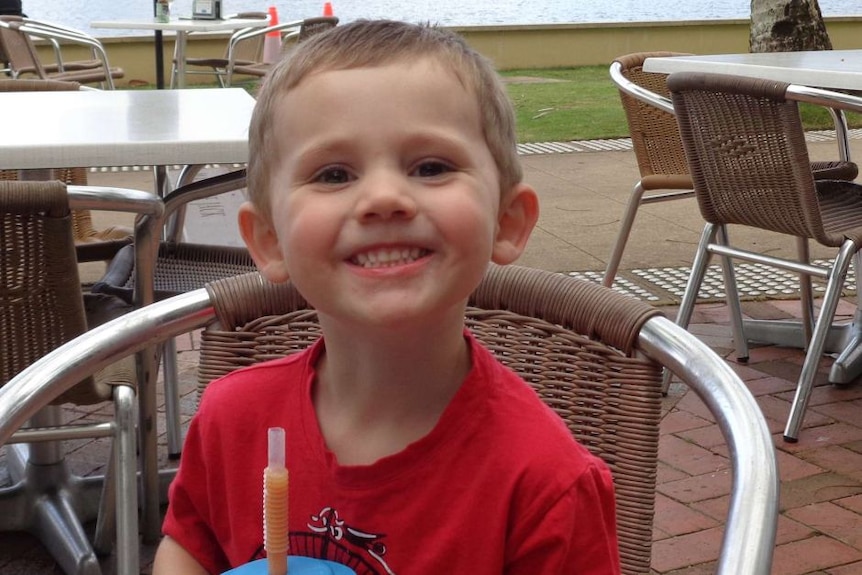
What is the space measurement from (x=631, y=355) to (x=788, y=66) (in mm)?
2499

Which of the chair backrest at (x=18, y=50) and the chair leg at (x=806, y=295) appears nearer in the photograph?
the chair leg at (x=806, y=295)

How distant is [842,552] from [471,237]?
1958 mm

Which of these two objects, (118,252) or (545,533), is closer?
(545,533)

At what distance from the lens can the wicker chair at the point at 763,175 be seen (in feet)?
10.4

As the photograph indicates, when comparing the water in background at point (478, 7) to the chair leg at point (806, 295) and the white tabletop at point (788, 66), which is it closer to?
the white tabletop at point (788, 66)

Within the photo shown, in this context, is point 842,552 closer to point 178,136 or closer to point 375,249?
point 178,136

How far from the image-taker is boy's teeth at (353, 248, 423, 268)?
96 cm

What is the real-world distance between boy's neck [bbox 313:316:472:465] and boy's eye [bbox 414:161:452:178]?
0.48 ft

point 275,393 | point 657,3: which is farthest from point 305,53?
point 657,3

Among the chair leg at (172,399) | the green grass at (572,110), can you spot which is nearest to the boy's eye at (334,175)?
the chair leg at (172,399)

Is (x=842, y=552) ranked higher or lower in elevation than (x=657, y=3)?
higher

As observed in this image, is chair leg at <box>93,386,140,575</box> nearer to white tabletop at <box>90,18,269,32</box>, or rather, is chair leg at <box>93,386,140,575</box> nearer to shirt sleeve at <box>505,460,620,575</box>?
shirt sleeve at <box>505,460,620,575</box>

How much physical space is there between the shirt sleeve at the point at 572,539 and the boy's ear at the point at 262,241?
0.34 meters

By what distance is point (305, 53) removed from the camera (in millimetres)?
1062
